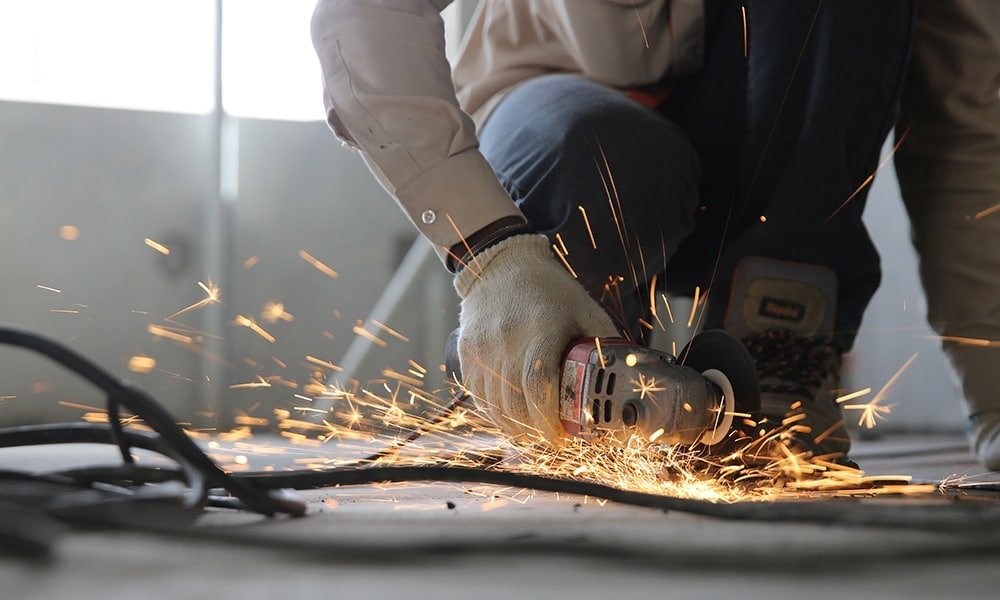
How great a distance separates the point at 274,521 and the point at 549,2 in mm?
1025

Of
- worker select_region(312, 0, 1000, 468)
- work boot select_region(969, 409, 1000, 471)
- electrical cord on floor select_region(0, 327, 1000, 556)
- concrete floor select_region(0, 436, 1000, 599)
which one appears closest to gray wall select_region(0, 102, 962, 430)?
work boot select_region(969, 409, 1000, 471)

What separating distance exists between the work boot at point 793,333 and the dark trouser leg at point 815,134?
0.03m

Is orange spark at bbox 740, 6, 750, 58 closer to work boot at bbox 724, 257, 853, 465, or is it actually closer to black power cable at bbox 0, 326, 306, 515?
work boot at bbox 724, 257, 853, 465

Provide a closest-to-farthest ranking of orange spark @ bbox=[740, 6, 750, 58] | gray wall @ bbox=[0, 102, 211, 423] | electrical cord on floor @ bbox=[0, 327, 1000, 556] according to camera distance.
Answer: electrical cord on floor @ bbox=[0, 327, 1000, 556] < orange spark @ bbox=[740, 6, 750, 58] < gray wall @ bbox=[0, 102, 211, 423]

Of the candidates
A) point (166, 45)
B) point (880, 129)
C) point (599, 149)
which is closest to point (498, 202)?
point (599, 149)

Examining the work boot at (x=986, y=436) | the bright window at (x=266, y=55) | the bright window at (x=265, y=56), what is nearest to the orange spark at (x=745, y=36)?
the work boot at (x=986, y=436)

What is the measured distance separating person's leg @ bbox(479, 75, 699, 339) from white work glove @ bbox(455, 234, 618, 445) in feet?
0.77

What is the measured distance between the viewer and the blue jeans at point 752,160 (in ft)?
4.30

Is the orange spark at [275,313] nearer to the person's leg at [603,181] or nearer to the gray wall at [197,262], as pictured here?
the gray wall at [197,262]

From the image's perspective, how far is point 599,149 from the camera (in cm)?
133

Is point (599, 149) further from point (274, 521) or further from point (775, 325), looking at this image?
point (274, 521)

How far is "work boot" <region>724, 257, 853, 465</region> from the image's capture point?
122 centimetres

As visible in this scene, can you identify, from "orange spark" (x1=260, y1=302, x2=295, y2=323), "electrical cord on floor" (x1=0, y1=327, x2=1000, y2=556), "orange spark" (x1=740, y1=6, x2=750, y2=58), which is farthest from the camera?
"orange spark" (x1=260, y1=302, x2=295, y2=323)

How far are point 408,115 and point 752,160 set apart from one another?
0.52 metres
